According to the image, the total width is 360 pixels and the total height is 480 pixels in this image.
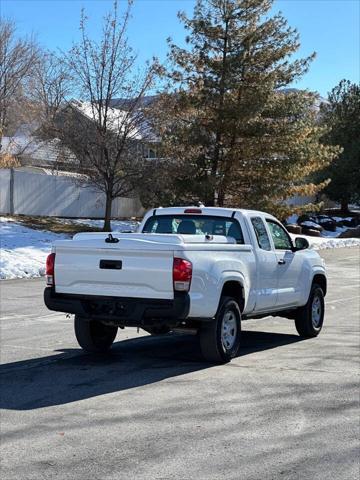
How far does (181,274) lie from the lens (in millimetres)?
7410

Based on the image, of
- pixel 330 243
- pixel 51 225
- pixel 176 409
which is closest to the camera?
pixel 176 409

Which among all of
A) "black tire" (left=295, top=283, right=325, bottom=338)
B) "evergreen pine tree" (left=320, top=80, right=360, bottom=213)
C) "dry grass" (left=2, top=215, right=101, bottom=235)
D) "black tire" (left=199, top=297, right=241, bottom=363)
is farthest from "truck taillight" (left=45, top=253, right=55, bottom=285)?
"evergreen pine tree" (left=320, top=80, right=360, bottom=213)

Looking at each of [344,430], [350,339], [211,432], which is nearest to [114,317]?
[211,432]

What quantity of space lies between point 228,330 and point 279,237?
87.9 inches

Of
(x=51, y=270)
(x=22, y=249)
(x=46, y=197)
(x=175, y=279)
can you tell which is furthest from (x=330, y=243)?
(x=175, y=279)

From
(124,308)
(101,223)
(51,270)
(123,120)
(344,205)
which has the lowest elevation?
(101,223)

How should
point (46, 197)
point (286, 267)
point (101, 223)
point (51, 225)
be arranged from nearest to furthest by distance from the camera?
point (286, 267) < point (51, 225) < point (46, 197) < point (101, 223)

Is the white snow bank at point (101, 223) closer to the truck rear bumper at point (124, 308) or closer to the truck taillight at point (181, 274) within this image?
the truck rear bumper at point (124, 308)

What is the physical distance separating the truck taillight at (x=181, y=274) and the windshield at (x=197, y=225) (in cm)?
174

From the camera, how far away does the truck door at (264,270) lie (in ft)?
29.6

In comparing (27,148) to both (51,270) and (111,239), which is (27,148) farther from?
(111,239)

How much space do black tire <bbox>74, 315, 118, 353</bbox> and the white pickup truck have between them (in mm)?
13

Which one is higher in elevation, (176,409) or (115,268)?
(115,268)

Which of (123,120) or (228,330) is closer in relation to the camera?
(228,330)
